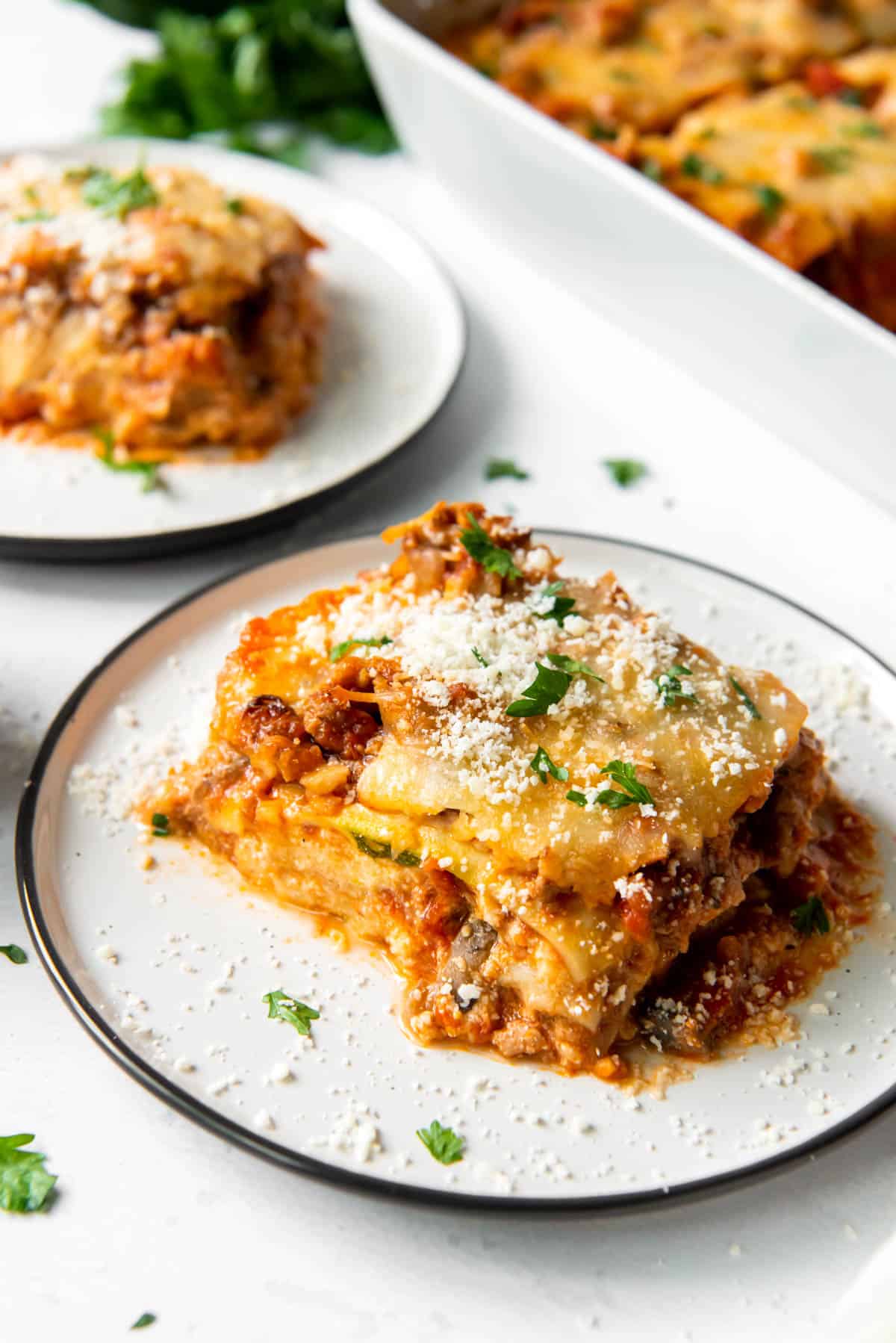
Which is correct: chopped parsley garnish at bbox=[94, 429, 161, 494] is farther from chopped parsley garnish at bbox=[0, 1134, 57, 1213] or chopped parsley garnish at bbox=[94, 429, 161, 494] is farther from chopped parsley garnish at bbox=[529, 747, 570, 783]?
chopped parsley garnish at bbox=[0, 1134, 57, 1213]

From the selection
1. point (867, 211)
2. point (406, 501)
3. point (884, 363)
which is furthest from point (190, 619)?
point (867, 211)

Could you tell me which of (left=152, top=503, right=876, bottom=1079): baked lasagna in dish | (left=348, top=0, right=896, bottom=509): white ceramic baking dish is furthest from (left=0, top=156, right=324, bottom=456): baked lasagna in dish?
(left=152, top=503, right=876, bottom=1079): baked lasagna in dish

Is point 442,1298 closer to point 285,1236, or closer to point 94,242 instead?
point 285,1236

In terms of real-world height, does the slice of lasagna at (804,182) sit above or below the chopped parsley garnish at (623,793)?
above

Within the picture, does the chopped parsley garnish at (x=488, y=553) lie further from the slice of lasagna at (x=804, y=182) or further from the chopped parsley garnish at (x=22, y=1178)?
the slice of lasagna at (x=804, y=182)

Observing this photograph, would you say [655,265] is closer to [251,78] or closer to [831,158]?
[831,158]

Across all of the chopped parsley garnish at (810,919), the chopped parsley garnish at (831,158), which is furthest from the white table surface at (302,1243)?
the chopped parsley garnish at (831,158)
